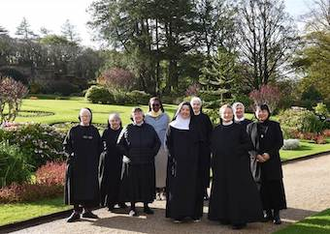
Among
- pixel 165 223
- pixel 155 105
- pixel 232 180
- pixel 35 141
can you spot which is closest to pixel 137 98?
pixel 35 141

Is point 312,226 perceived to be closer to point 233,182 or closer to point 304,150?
point 233,182

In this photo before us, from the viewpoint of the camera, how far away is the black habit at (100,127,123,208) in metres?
7.90

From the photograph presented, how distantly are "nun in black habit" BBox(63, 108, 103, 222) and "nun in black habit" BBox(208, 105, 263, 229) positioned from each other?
6.32 ft

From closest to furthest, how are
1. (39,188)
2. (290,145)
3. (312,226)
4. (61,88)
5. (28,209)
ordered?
(312,226) < (28,209) < (39,188) < (290,145) < (61,88)

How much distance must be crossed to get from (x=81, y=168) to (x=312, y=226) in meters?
3.57

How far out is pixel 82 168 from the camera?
7.32 m

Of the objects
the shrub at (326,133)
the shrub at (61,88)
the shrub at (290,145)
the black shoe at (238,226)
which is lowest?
the black shoe at (238,226)

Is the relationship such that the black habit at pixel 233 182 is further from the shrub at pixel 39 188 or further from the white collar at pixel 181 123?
the shrub at pixel 39 188

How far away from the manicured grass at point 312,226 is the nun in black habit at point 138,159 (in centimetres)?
227

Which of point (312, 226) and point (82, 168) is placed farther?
point (82, 168)

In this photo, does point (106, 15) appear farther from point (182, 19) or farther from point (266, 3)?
point (266, 3)

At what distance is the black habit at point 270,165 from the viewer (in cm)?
714

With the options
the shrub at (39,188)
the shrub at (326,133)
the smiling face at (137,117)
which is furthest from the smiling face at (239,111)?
the shrub at (326,133)

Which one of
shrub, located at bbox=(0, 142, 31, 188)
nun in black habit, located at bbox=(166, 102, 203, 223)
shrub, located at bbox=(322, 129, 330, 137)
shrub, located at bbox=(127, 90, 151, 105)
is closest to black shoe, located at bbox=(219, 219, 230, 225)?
nun in black habit, located at bbox=(166, 102, 203, 223)
